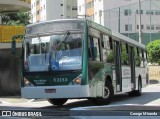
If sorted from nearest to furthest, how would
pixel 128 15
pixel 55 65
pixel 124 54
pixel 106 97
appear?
pixel 55 65
pixel 106 97
pixel 124 54
pixel 128 15

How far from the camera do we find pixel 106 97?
50.1 feet

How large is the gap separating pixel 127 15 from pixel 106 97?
53.7 m

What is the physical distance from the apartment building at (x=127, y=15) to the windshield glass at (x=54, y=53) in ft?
171

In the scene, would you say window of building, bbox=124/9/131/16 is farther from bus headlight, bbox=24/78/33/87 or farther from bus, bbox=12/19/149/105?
bus headlight, bbox=24/78/33/87

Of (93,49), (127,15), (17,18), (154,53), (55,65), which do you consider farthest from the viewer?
(127,15)

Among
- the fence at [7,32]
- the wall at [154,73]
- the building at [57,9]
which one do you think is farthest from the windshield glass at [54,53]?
the building at [57,9]

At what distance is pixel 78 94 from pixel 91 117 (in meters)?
10.5

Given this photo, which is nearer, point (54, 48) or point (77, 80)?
point (77, 80)

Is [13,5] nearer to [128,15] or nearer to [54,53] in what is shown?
[54,53]

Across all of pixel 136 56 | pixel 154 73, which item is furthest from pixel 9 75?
pixel 154 73

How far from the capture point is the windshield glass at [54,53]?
13602 millimetres

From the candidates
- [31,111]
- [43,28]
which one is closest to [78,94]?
[43,28]

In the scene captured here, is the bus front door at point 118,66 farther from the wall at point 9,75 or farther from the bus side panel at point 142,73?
the wall at point 9,75

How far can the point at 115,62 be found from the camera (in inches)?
670
